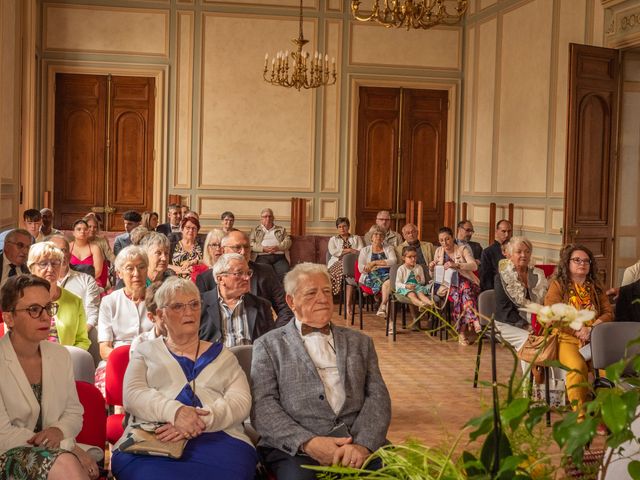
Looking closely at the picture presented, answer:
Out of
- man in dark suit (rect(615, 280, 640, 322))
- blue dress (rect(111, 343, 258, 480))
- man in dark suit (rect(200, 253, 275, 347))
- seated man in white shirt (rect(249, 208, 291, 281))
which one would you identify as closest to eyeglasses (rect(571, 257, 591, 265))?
man in dark suit (rect(615, 280, 640, 322))

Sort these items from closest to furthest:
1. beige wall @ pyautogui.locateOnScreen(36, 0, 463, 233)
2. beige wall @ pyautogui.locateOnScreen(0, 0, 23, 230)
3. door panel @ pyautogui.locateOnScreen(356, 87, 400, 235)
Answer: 1. beige wall @ pyautogui.locateOnScreen(0, 0, 23, 230)
2. beige wall @ pyautogui.locateOnScreen(36, 0, 463, 233)
3. door panel @ pyautogui.locateOnScreen(356, 87, 400, 235)

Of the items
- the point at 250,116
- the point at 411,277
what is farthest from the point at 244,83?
the point at 411,277

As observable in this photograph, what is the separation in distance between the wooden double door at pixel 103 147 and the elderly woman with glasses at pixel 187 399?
9121 millimetres

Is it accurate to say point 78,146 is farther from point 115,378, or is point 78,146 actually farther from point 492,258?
point 115,378

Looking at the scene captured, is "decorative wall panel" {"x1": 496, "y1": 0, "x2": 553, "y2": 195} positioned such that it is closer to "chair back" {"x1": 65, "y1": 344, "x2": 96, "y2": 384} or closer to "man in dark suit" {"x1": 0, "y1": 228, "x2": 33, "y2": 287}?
"man in dark suit" {"x1": 0, "y1": 228, "x2": 33, "y2": 287}

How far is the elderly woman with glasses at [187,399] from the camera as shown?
10.3 feet

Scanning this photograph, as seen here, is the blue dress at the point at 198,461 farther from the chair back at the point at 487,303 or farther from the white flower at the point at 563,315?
the chair back at the point at 487,303

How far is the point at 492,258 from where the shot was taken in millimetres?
8609

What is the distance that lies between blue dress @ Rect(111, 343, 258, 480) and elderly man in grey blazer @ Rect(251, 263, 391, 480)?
12 cm

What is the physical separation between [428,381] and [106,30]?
748 cm

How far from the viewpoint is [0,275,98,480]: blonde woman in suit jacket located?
302 cm

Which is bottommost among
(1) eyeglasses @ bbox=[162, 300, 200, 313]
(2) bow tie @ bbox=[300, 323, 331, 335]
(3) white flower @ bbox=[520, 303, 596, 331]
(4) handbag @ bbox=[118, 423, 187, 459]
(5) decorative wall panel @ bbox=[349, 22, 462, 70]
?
(4) handbag @ bbox=[118, 423, 187, 459]

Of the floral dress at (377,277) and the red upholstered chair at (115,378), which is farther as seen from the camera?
the floral dress at (377,277)

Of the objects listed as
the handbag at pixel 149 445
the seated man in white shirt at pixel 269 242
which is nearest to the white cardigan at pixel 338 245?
the seated man in white shirt at pixel 269 242
